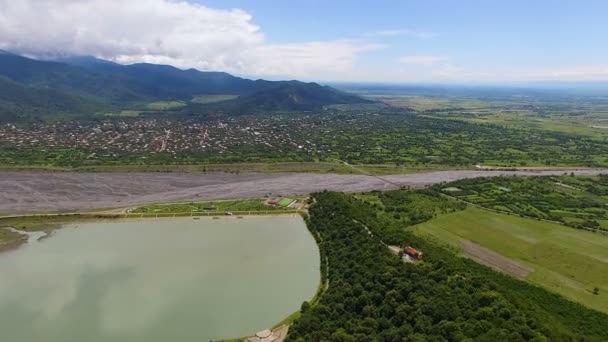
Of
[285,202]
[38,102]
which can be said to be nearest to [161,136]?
[285,202]

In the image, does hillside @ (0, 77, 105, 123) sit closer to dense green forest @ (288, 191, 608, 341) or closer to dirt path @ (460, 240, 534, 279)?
dense green forest @ (288, 191, 608, 341)

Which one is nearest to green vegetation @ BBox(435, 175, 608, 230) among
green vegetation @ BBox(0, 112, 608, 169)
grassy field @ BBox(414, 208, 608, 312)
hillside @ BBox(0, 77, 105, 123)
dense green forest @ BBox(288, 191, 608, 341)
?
grassy field @ BBox(414, 208, 608, 312)

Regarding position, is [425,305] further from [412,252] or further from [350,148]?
[350,148]

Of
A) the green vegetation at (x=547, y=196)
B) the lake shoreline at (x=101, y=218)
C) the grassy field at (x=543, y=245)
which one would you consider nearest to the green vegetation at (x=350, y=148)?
the green vegetation at (x=547, y=196)

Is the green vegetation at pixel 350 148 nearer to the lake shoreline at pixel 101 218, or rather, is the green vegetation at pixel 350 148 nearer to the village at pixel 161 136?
the village at pixel 161 136

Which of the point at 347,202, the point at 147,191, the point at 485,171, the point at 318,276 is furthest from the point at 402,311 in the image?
the point at 485,171


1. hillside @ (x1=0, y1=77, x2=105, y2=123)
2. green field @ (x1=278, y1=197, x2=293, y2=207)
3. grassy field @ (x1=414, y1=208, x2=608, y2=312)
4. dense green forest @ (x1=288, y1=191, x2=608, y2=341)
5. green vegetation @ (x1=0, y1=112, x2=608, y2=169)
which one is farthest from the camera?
hillside @ (x1=0, y1=77, x2=105, y2=123)
